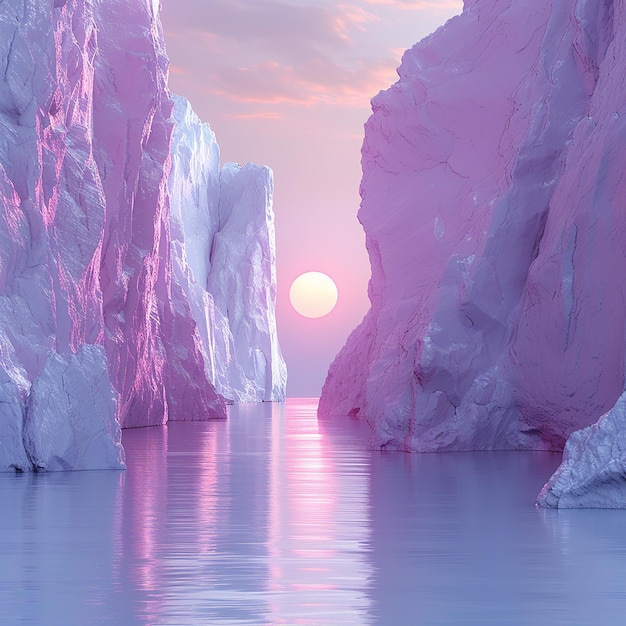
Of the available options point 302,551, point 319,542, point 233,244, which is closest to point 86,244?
point 319,542

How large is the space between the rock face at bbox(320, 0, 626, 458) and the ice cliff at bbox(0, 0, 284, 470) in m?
6.16

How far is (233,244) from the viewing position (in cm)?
7056

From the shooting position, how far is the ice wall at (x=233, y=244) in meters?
68.9

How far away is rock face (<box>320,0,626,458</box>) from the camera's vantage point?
59.7ft

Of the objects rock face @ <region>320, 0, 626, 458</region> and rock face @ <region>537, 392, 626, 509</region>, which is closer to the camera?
rock face @ <region>537, 392, 626, 509</region>

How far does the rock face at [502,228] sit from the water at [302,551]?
4874 mm

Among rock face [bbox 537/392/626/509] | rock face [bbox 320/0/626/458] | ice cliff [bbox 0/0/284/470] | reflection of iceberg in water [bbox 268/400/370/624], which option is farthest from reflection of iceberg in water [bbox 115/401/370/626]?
rock face [bbox 320/0/626/458]

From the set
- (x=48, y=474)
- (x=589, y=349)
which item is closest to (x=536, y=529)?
(x=48, y=474)

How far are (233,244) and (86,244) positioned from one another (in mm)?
47243

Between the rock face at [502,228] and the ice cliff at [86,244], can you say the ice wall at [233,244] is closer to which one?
the ice cliff at [86,244]

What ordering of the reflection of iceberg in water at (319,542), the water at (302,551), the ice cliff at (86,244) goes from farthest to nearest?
the ice cliff at (86,244) → the reflection of iceberg in water at (319,542) → the water at (302,551)

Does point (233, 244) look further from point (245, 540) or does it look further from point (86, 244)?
point (245, 540)

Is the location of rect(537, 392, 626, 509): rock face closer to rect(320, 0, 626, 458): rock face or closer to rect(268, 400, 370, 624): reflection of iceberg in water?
rect(268, 400, 370, 624): reflection of iceberg in water

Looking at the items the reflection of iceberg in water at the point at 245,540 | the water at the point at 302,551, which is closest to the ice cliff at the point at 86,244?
the water at the point at 302,551
